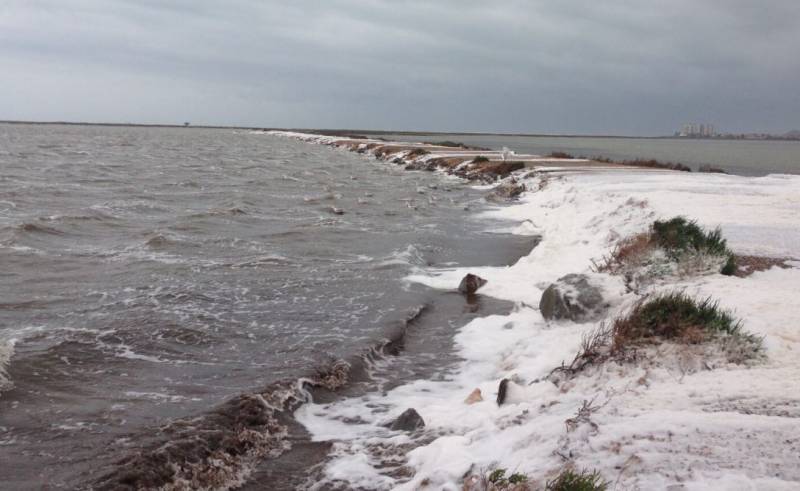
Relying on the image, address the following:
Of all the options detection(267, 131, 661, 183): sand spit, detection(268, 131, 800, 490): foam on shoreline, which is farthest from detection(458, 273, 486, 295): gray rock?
detection(267, 131, 661, 183): sand spit

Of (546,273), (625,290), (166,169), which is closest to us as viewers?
(625,290)

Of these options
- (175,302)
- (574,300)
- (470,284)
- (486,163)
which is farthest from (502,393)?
(486,163)

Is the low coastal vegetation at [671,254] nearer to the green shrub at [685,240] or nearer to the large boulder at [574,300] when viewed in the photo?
the green shrub at [685,240]

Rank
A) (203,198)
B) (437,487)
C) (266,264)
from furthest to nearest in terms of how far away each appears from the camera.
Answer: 1. (203,198)
2. (266,264)
3. (437,487)

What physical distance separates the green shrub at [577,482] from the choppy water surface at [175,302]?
424cm

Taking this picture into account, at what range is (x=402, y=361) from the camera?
8.74m

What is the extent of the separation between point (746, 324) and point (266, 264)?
34.4 ft

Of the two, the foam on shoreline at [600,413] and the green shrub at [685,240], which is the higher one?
the green shrub at [685,240]

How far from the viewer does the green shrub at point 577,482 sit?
12.5ft

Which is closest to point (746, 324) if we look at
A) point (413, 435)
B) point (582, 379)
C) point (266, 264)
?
point (582, 379)

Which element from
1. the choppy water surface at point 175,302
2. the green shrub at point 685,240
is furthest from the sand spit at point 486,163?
the green shrub at point 685,240

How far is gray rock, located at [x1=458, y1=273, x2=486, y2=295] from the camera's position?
12.2 m

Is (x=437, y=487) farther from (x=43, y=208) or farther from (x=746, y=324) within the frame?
(x=43, y=208)

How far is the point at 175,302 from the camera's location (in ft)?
35.7
